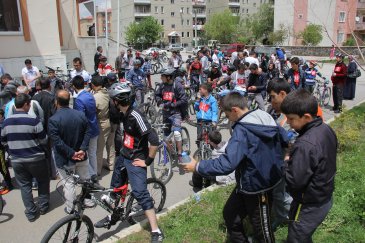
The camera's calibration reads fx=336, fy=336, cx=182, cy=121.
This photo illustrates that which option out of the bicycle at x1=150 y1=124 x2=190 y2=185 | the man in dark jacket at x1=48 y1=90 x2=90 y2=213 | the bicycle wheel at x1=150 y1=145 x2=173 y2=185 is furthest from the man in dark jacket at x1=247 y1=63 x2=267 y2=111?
the man in dark jacket at x1=48 y1=90 x2=90 y2=213

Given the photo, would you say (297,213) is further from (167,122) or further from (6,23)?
(6,23)

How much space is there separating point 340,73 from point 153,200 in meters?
9.62

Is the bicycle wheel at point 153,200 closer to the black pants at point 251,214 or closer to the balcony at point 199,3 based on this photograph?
the black pants at point 251,214

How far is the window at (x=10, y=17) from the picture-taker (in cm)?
1421

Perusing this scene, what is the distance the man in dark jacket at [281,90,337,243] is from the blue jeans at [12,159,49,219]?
377cm

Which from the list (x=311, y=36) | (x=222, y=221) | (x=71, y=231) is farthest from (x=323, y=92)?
(x=311, y=36)

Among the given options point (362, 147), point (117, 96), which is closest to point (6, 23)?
point (117, 96)

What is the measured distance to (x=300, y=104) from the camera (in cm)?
277

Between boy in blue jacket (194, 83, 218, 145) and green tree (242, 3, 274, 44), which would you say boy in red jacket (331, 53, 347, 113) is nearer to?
boy in blue jacket (194, 83, 218, 145)

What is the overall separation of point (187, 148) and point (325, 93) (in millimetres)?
8084

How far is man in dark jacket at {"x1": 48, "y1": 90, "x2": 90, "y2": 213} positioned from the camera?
4.68 meters

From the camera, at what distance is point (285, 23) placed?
196 ft

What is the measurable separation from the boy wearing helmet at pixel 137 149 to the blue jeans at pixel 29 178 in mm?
1465

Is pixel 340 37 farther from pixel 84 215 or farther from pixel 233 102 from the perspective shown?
pixel 84 215
